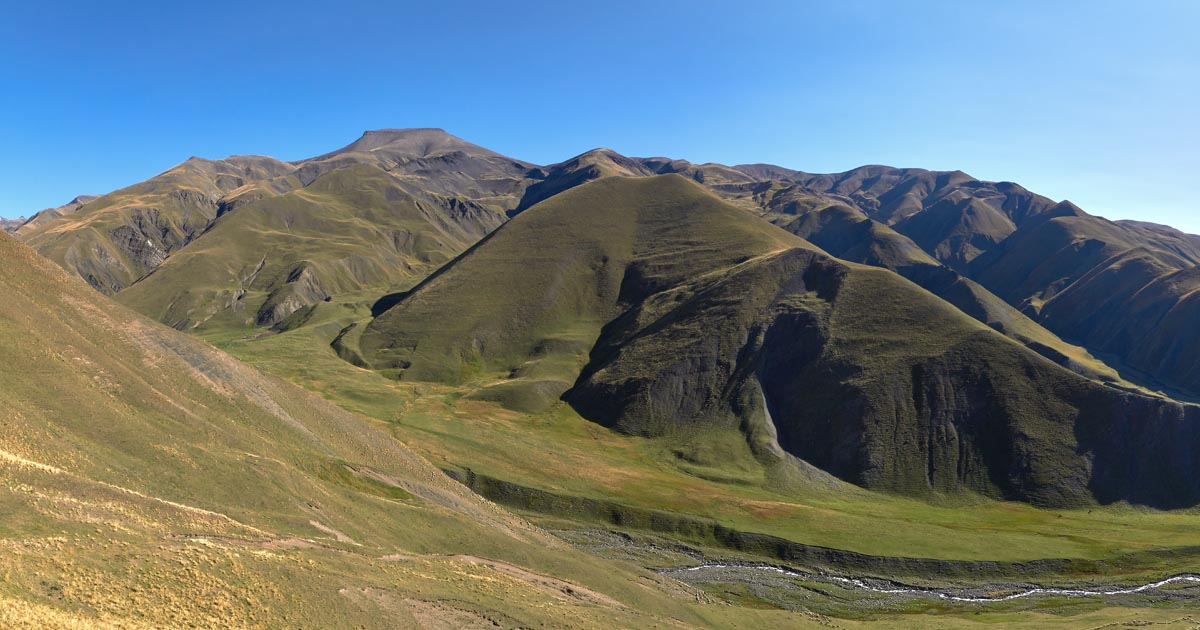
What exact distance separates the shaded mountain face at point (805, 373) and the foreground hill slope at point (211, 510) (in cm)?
6543

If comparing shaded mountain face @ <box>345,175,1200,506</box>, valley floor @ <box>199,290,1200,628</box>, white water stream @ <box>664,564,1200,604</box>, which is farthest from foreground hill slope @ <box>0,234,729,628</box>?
shaded mountain face @ <box>345,175,1200,506</box>

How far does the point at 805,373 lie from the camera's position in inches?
5399

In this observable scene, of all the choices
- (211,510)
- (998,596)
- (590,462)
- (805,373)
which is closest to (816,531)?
(998,596)

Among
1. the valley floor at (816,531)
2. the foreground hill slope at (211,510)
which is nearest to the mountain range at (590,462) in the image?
the foreground hill slope at (211,510)

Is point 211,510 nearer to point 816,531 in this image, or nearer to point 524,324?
point 816,531

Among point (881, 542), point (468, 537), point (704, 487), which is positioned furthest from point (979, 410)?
point (468, 537)

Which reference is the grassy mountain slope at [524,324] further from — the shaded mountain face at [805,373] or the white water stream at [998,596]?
the white water stream at [998,596]

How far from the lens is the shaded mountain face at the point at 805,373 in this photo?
108125mm

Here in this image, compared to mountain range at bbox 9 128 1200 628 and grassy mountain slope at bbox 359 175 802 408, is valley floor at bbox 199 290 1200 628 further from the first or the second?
grassy mountain slope at bbox 359 175 802 408

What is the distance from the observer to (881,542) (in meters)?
85.1

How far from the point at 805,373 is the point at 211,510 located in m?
119

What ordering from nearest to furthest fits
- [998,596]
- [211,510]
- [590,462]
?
[211,510], [998,596], [590,462]

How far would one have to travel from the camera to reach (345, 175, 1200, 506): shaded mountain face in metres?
108

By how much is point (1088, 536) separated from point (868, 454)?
3347 centimetres
